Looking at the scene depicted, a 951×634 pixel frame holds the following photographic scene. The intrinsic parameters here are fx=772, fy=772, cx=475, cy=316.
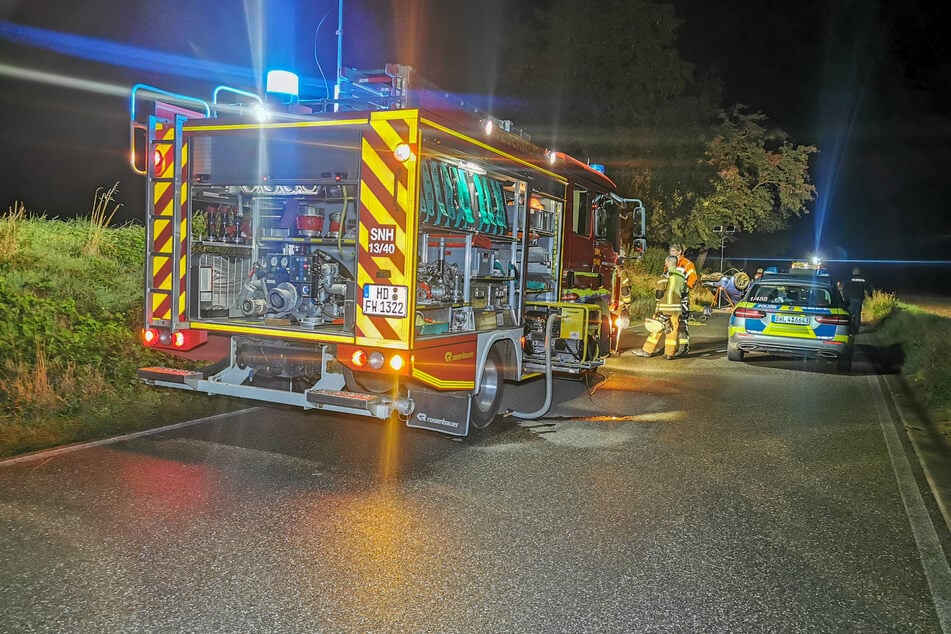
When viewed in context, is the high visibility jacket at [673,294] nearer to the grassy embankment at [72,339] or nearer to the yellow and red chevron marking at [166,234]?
the grassy embankment at [72,339]

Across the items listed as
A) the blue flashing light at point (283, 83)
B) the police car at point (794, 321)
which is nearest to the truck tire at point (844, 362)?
the police car at point (794, 321)

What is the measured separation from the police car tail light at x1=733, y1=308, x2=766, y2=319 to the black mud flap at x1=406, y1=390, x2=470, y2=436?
7.67 metres

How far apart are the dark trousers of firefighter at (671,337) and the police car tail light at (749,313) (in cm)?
94

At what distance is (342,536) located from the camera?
14.1 ft

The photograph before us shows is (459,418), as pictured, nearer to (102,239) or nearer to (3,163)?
(102,239)

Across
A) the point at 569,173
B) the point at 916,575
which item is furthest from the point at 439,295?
the point at 916,575

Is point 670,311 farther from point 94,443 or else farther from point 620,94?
point 94,443

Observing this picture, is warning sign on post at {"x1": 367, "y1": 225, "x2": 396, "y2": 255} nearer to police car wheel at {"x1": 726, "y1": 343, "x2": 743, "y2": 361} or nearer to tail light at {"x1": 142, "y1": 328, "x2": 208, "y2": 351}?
tail light at {"x1": 142, "y1": 328, "x2": 208, "y2": 351}

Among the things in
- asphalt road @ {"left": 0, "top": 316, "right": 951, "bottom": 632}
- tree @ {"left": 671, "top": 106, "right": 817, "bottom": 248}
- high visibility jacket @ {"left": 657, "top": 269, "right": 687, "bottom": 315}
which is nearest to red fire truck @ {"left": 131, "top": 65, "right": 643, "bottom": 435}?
asphalt road @ {"left": 0, "top": 316, "right": 951, "bottom": 632}

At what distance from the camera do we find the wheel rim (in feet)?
23.7

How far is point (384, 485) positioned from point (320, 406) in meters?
0.79

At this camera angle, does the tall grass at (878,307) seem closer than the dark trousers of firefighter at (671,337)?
No

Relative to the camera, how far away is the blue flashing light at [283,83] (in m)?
6.05

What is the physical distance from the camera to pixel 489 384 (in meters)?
7.29
